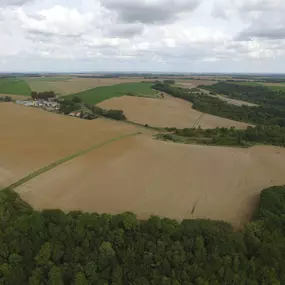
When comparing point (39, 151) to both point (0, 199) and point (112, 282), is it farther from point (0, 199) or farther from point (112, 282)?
point (112, 282)

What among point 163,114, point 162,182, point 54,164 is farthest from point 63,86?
point 162,182

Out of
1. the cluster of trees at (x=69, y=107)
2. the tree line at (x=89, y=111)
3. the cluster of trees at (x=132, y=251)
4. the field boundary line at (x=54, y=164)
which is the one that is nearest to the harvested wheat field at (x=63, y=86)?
the cluster of trees at (x=69, y=107)

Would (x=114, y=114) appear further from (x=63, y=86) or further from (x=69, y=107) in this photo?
(x=63, y=86)

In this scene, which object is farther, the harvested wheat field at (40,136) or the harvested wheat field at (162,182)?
the harvested wheat field at (40,136)

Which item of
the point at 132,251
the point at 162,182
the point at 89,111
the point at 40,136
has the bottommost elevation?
the point at 132,251

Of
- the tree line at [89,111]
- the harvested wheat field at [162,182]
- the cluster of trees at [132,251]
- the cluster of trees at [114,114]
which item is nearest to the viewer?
the cluster of trees at [132,251]

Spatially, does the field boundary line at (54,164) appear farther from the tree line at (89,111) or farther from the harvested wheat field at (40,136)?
the tree line at (89,111)
